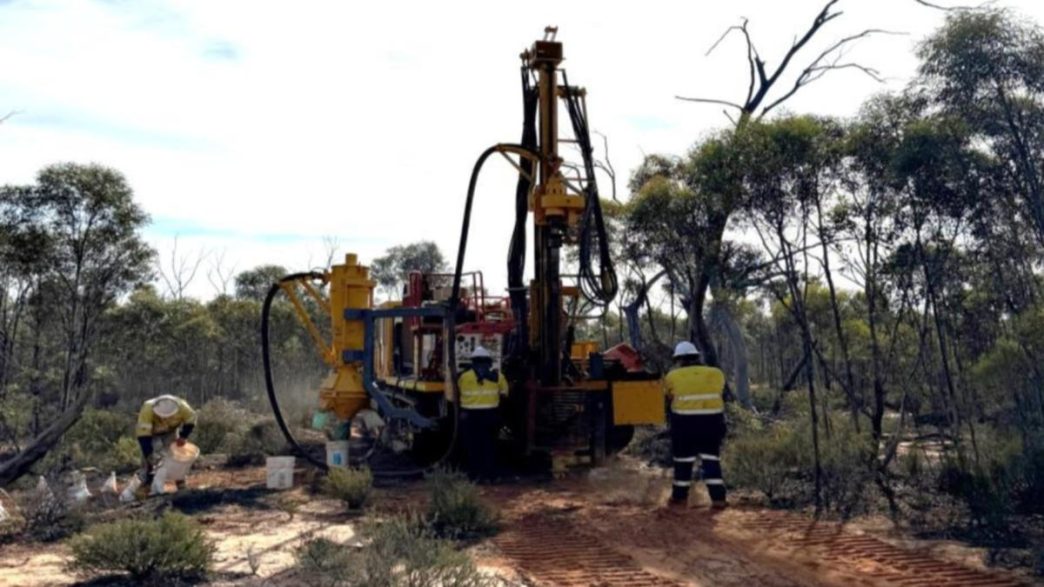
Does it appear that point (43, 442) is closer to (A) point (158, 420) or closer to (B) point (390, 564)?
(B) point (390, 564)

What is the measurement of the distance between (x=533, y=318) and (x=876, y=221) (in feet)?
14.5

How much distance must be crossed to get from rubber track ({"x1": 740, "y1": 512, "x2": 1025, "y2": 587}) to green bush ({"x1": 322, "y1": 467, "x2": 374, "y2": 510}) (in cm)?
402

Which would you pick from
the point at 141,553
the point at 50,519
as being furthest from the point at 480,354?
the point at 141,553

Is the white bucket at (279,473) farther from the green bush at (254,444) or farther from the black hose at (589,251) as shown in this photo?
the black hose at (589,251)

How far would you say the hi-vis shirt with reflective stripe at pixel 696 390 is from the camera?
9.73 m

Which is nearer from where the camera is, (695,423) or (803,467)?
(695,423)

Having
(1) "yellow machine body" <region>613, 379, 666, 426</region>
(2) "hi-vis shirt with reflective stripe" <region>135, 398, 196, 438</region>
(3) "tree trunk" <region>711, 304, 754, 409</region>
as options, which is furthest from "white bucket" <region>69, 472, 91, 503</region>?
(3) "tree trunk" <region>711, 304, 754, 409</region>

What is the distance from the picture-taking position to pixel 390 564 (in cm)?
535

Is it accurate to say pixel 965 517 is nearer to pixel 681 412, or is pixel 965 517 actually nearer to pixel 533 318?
pixel 681 412

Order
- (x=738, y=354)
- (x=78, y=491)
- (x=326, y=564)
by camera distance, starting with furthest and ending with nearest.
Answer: (x=738, y=354) < (x=78, y=491) < (x=326, y=564)

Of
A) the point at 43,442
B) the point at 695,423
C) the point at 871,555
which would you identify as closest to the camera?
the point at 43,442

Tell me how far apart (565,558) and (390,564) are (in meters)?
A: 2.34

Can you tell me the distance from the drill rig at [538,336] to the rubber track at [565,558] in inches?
106

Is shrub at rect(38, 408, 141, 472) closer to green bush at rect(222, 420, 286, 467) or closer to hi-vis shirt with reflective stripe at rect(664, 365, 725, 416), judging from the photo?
green bush at rect(222, 420, 286, 467)
